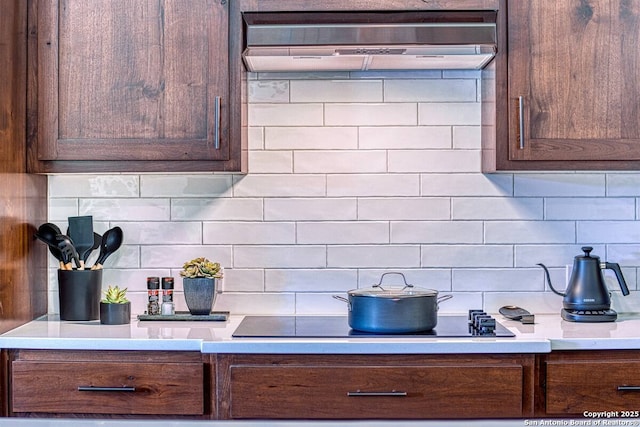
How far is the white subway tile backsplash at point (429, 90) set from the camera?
9.40 feet

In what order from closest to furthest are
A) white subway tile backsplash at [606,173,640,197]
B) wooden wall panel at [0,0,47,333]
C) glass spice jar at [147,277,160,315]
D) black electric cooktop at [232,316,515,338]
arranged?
1. black electric cooktop at [232,316,515,338]
2. wooden wall panel at [0,0,47,333]
3. glass spice jar at [147,277,160,315]
4. white subway tile backsplash at [606,173,640,197]

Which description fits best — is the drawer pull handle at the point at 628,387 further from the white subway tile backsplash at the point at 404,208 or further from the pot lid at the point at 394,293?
the white subway tile backsplash at the point at 404,208

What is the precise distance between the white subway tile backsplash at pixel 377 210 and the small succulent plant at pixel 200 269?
182mm

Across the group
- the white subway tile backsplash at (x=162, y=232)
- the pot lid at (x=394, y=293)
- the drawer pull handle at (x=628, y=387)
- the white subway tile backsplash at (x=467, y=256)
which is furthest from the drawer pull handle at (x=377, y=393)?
the white subway tile backsplash at (x=162, y=232)

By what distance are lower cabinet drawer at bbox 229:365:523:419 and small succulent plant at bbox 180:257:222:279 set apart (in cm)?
62

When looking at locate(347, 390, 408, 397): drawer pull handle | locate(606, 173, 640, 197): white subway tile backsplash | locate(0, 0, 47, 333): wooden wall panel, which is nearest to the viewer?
locate(347, 390, 408, 397): drawer pull handle

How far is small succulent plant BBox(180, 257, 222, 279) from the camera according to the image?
266 cm

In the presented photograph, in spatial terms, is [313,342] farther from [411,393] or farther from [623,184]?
[623,184]

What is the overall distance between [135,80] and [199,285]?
29.7 inches

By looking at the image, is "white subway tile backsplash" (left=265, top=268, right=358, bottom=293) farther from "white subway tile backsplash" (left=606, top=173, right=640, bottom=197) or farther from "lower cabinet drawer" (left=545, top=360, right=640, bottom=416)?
"white subway tile backsplash" (left=606, top=173, right=640, bottom=197)

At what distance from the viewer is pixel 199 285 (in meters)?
2.66

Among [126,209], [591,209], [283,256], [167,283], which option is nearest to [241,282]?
[283,256]

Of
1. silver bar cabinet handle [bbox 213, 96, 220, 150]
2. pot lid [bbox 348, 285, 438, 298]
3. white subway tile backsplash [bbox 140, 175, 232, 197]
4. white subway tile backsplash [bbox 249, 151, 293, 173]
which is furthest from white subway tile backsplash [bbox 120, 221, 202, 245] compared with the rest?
pot lid [bbox 348, 285, 438, 298]

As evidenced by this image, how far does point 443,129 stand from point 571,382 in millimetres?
1091
